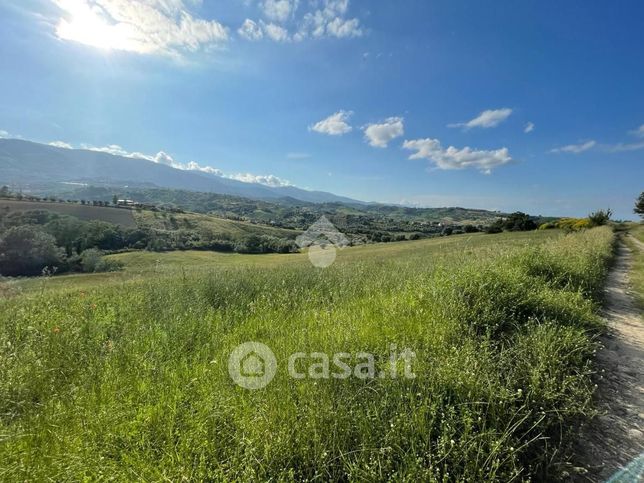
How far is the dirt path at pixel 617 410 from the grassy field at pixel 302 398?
0.24m

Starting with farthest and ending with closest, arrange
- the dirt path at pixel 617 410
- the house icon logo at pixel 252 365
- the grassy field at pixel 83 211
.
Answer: the grassy field at pixel 83 211
the house icon logo at pixel 252 365
the dirt path at pixel 617 410

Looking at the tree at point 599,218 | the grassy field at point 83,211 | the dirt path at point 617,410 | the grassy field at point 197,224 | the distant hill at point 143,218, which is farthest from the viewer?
the grassy field at point 197,224

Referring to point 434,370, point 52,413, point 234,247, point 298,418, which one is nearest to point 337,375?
point 298,418

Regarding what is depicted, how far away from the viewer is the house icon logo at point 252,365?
3088mm

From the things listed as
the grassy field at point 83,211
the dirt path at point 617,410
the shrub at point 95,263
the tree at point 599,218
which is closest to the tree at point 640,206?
the tree at point 599,218

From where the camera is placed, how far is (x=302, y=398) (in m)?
2.75

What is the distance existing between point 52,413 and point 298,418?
2266 mm

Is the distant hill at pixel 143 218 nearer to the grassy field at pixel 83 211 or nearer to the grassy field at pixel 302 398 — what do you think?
the grassy field at pixel 83 211

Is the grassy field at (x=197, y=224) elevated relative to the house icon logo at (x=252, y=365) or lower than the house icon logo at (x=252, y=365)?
lower

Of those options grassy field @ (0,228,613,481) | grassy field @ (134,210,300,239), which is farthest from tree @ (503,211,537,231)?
grassy field @ (134,210,300,239)

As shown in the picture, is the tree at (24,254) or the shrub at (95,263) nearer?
the shrub at (95,263)

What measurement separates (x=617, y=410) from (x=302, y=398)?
3612 millimetres

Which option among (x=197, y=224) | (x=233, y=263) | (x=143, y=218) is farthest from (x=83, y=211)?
(x=233, y=263)

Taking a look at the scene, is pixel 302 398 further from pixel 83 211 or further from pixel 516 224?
pixel 83 211
